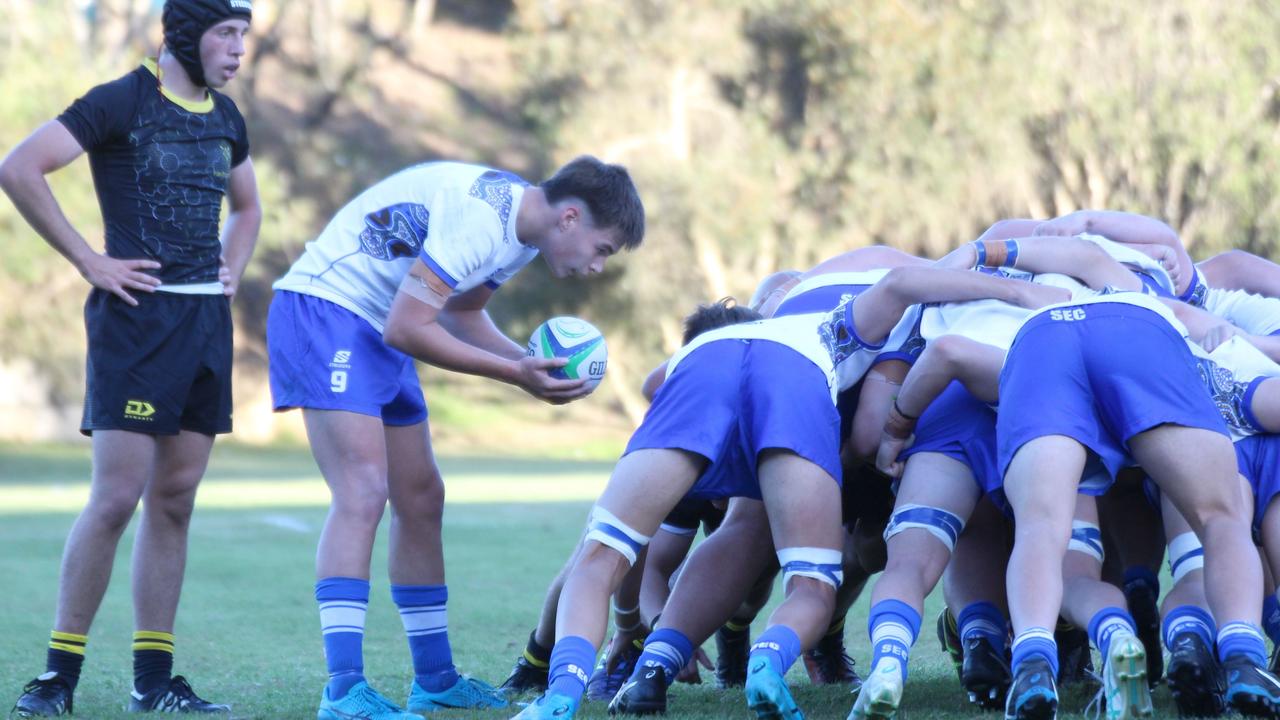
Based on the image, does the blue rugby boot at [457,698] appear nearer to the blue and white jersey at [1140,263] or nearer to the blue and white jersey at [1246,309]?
the blue and white jersey at [1140,263]

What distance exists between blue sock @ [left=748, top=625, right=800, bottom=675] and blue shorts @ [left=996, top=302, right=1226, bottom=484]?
0.84 meters

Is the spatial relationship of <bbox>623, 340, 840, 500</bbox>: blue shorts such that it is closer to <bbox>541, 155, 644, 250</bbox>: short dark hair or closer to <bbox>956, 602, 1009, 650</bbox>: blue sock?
<bbox>541, 155, 644, 250</bbox>: short dark hair

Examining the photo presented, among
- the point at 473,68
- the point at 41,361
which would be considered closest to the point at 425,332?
the point at 41,361

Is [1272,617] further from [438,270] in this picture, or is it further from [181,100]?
[181,100]

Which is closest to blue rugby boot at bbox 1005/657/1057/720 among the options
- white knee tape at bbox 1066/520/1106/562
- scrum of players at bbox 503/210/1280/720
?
scrum of players at bbox 503/210/1280/720

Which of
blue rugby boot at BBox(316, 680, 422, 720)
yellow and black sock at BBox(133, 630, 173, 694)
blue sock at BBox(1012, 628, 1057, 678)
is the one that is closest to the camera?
blue sock at BBox(1012, 628, 1057, 678)

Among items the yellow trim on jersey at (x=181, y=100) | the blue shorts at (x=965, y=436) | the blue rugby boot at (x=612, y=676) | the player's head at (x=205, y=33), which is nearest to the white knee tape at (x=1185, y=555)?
the blue shorts at (x=965, y=436)

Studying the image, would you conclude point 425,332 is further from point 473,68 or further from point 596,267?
point 473,68

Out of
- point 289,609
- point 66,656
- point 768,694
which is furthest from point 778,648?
point 289,609

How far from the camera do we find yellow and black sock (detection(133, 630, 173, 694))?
5320 millimetres

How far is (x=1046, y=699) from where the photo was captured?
3.98m

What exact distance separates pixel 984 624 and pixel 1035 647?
2.54ft

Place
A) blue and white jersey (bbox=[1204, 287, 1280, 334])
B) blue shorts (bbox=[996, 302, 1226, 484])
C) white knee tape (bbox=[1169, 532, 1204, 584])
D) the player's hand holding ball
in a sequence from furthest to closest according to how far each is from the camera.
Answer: blue and white jersey (bbox=[1204, 287, 1280, 334]) → the player's hand holding ball → white knee tape (bbox=[1169, 532, 1204, 584]) → blue shorts (bbox=[996, 302, 1226, 484])

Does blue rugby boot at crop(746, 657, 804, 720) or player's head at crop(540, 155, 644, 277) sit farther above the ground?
player's head at crop(540, 155, 644, 277)
